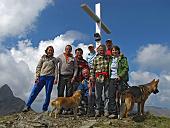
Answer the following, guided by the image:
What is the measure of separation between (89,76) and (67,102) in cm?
138

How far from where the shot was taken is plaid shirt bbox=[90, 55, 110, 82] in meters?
12.5

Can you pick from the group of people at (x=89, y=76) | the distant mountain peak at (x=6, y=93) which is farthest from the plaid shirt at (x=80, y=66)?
the distant mountain peak at (x=6, y=93)

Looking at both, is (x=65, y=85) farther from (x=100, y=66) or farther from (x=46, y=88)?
A: (x=100, y=66)

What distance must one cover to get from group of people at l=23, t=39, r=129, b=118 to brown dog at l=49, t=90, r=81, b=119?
55 centimetres

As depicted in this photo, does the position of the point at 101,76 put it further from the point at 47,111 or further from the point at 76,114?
the point at 47,111

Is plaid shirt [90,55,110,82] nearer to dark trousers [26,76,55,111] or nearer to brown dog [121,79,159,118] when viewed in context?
brown dog [121,79,159,118]

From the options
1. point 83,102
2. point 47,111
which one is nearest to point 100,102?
point 83,102

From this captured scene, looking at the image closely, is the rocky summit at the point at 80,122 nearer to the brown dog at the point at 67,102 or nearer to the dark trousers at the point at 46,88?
the brown dog at the point at 67,102

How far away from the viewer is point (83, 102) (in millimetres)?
13023

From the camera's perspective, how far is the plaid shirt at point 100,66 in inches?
492

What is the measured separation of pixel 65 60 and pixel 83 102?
1673 millimetres

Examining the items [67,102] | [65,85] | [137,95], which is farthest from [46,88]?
[137,95]

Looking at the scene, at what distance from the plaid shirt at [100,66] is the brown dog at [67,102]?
2.90ft

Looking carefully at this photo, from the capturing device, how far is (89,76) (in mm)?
12938
